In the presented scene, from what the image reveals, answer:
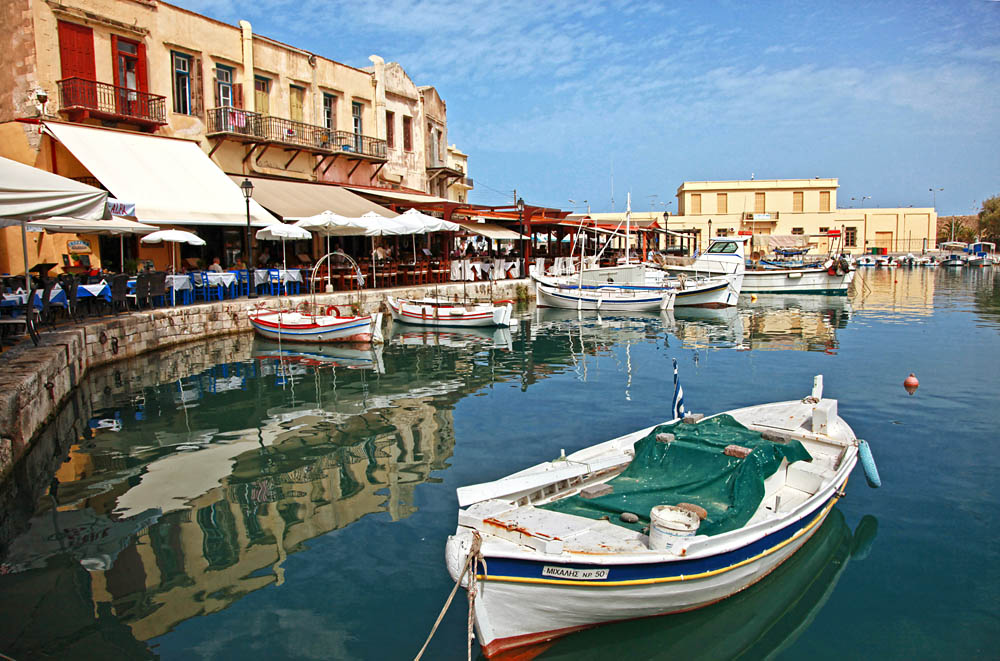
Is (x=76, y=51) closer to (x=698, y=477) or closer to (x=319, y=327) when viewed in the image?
(x=319, y=327)

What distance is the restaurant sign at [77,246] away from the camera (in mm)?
18531

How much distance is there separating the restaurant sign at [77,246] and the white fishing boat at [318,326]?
4.78 m

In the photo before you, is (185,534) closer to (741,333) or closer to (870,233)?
(741,333)

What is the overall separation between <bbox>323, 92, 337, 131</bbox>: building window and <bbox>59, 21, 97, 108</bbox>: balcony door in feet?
32.3

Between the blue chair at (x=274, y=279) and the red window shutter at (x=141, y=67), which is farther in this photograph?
the blue chair at (x=274, y=279)

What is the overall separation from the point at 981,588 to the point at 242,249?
22935mm

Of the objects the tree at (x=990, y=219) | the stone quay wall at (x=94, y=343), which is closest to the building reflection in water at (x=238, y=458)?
the stone quay wall at (x=94, y=343)

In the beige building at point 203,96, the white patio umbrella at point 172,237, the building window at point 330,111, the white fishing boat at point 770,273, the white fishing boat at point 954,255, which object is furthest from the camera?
the white fishing boat at point 954,255

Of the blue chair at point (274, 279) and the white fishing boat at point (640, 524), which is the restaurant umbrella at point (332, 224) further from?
the white fishing boat at point (640, 524)

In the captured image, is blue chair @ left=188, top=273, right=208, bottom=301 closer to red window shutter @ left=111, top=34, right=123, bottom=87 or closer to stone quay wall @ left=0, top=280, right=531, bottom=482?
stone quay wall @ left=0, top=280, right=531, bottom=482

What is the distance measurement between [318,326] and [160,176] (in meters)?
6.44

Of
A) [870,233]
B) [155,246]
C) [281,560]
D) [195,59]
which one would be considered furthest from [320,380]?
[870,233]

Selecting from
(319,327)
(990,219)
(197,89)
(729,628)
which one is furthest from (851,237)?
(729,628)

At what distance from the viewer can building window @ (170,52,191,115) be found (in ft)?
73.8
